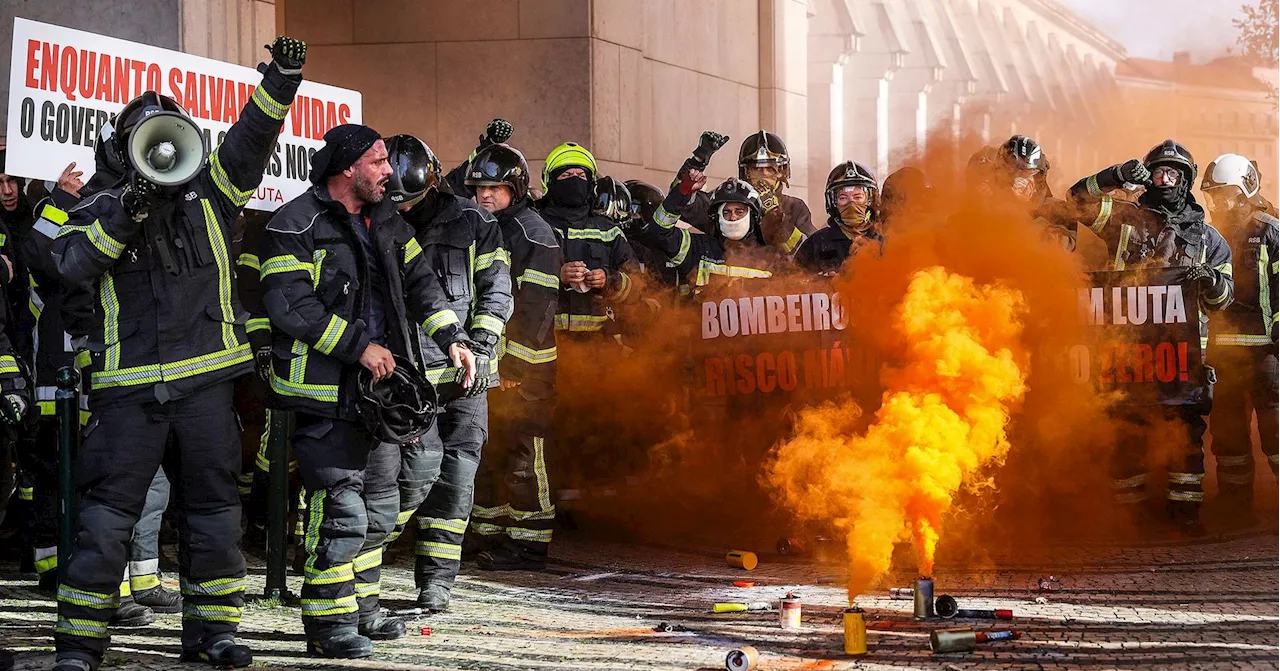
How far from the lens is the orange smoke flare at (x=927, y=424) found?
7812 mm

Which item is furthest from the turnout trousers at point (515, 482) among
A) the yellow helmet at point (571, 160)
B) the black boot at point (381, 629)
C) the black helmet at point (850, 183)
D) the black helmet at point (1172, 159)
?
the black helmet at point (1172, 159)

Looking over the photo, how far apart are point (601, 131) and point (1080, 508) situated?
21.8ft

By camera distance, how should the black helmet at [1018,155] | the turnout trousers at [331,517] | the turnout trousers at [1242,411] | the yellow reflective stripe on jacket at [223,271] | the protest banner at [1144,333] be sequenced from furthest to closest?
the turnout trousers at [1242,411], the black helmet at [1018,155], the protest banner at [1144,333], the turnout trousers at [331,517], the yellow reflective stripe on jacket at [223,271]

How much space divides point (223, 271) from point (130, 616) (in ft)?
6.25

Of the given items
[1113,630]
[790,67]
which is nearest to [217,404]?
[1113,630]

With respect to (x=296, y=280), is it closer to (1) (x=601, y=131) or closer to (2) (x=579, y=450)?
(2) (x=579, y=450)

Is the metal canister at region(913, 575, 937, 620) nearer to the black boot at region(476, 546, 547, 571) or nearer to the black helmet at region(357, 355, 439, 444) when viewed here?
the black helmet at region(357, 355, 439, 444)

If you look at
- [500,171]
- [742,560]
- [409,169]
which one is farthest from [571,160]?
[742,560]

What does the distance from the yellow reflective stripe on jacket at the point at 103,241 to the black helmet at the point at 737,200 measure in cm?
500

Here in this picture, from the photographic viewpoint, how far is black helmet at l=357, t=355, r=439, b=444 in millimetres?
6582

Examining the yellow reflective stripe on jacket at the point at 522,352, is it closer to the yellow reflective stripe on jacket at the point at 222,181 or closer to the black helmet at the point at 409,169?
the black helmet at the point at 409,169

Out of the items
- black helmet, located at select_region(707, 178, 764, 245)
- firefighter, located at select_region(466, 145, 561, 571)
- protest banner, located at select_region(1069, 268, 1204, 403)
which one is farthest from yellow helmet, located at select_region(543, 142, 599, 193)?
protest banner, located at select_region(1069, 268, 1204, 403)

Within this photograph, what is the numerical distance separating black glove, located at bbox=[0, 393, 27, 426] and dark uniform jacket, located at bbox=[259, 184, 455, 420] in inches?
58.7

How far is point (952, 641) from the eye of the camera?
6.35 metres
